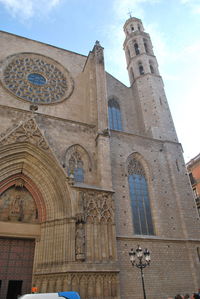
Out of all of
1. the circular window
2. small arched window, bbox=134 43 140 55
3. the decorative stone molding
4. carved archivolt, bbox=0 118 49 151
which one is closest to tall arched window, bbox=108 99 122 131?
the decorative stone molding

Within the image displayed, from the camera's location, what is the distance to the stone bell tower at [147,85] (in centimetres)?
1725

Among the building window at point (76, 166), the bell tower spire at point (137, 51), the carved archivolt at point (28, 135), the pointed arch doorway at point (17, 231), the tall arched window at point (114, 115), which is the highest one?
the bell tower spire at point (137, 51)

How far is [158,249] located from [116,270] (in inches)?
124

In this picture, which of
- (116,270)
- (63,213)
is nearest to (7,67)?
(63,213)

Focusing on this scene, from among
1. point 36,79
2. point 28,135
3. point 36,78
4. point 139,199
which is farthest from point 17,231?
point 36,78

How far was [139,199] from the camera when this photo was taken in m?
13.7

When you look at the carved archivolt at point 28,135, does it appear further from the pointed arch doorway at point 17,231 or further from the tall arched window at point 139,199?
the tall arched window at point 139,199

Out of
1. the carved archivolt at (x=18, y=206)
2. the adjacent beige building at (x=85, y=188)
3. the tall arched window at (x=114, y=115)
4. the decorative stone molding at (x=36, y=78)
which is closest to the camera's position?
the adjacent beige building at (x=85, y=188)

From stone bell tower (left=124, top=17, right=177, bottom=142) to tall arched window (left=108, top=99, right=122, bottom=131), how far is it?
5.75 feet

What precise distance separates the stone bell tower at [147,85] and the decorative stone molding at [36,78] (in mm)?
5933

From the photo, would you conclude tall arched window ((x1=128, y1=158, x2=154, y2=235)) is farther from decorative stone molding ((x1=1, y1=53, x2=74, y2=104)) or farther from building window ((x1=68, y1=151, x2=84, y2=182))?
decorative stone molding ((x1=1, y1=53, x2=74, y2=104))

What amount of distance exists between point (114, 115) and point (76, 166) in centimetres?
710

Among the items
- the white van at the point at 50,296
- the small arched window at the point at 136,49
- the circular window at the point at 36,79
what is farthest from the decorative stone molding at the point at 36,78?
the white van at the point at 50,296

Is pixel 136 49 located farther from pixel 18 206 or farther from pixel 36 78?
pixel 18 206
